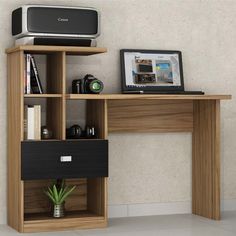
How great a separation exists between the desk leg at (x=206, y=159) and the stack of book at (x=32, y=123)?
133 cm

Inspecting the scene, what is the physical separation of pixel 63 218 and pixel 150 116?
3.55 feet

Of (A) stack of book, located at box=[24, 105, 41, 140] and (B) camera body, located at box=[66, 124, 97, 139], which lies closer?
(A) stack of book, located at box=[24, 105, 41, 140]

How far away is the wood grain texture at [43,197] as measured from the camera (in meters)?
4.96

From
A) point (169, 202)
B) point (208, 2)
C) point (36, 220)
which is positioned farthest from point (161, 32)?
point (36, 220)

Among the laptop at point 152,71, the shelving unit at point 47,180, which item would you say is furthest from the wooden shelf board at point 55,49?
the laptop at point 152,71

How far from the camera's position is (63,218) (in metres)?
4.75

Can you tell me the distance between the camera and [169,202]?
5426 mm

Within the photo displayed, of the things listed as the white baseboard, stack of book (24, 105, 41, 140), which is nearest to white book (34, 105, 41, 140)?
stack of book (24, 105, 41, 140)

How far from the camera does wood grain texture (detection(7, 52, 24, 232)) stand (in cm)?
459

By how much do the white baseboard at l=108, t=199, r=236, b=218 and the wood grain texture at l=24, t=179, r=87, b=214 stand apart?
0.26 metres

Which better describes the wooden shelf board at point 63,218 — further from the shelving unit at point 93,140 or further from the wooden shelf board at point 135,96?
the wooden shelf board at point 135,96

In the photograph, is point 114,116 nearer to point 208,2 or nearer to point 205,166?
point 205,166

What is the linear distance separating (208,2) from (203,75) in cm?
59

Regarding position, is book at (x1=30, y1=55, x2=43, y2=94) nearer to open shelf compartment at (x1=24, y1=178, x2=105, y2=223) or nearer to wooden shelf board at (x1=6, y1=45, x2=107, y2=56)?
wooden shelf board at (x1=6, y1=45, x2=107, y2=56)
